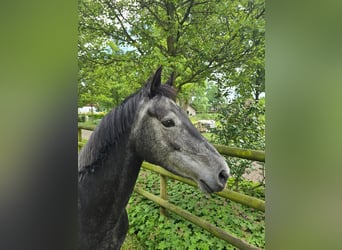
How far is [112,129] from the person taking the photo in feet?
3.62

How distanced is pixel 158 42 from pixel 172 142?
43cm

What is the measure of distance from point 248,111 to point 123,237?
74 cm

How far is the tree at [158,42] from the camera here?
3.70 ft

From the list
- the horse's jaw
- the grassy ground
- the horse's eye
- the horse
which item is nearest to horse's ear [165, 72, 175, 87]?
the horse

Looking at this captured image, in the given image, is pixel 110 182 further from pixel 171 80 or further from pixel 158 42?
pixel 158 42

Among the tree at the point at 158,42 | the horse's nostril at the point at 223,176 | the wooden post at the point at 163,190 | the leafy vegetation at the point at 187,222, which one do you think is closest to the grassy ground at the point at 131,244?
the leafy vegetation at the point at 187,222

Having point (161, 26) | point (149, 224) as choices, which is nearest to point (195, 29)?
point (161, 26)

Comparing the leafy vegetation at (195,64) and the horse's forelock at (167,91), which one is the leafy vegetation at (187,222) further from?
the horse's forelock at (167,91)

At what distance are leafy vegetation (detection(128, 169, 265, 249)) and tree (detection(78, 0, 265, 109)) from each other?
42 centimetres

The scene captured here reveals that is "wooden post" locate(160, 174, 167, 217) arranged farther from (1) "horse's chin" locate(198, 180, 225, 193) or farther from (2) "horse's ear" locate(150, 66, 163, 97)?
(2) "horse's ear" locate(150, 66, 163, 97)

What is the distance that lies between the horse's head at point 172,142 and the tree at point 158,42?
13 centimetres

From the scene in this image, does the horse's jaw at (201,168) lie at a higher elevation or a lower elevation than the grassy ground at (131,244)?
higher

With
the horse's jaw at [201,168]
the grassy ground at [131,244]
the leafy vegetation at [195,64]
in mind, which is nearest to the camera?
the horse's jaw at [201,168]
